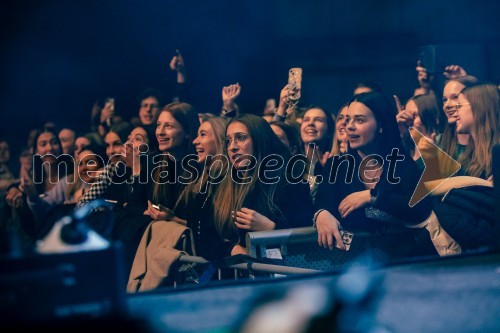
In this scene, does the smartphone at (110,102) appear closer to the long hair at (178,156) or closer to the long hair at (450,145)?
the long hair at (178,156)

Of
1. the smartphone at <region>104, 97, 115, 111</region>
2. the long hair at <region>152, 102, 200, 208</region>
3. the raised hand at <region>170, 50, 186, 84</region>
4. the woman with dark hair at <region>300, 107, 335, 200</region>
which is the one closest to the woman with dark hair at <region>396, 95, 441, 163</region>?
the woman with dark hair at <region>300, 107, 335, 200</region>

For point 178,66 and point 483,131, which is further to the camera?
point 178,66

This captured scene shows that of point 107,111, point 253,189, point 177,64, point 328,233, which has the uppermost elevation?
point 177,64

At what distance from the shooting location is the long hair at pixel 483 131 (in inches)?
161

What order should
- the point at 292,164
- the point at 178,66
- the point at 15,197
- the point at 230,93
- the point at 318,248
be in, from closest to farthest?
1. the point at 318,248
2. the point at 292,164
3. the point at 230,93
4. the point at 178,66
5. the point at 15,197

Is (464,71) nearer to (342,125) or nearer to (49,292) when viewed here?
(342,125)

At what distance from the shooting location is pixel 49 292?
1604 millimetres

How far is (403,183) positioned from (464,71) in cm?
80

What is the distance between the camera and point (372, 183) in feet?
13.5

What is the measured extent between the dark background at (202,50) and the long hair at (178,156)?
117mm

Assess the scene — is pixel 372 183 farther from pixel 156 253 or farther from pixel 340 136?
pixel 156 253

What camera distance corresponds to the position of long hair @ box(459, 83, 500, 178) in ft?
13.5

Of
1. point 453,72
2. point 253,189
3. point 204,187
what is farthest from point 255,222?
point 453,72

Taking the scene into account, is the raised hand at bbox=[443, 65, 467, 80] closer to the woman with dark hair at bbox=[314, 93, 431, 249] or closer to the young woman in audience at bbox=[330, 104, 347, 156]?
the woman with dark hair at bbox=[314, 93, 431, 249]
